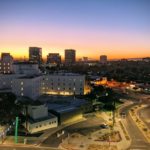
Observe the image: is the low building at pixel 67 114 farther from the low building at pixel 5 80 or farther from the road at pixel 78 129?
the low building at pixel 5 80

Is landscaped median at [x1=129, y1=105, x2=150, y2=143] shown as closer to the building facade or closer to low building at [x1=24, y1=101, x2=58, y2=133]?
low building at [x1=24, y1=101, x2=58, y2=133]

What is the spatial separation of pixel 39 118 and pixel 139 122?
22491 mm

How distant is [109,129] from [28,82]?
1399 inches

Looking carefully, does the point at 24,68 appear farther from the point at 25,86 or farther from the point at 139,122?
the point at 139,122

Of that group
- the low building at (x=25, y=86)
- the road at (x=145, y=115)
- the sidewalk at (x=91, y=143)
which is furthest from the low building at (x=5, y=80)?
the sidewalk at (x=91, y=143)

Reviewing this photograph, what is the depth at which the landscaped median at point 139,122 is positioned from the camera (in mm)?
48031

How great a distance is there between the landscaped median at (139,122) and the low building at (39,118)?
58.6 feet

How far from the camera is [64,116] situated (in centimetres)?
5422

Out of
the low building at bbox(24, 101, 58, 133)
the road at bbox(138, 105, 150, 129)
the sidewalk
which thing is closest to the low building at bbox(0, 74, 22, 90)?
the low building at bbox(24, 101, 58, 133)

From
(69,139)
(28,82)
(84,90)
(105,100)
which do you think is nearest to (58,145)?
(69,139)

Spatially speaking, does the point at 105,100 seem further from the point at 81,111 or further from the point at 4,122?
the point at 4,122

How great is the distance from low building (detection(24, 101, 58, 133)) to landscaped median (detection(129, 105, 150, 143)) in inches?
703

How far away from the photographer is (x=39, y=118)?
51.0 meters

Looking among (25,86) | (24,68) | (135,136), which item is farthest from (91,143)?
(24,68)
